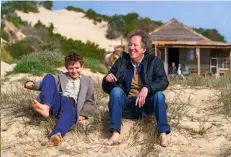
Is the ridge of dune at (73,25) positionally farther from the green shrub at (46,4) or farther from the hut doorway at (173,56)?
the hut doorway at (173,56)

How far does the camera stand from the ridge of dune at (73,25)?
42375mm

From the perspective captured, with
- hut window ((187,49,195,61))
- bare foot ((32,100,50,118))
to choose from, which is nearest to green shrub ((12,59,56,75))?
bare foot ((32,100,50,118))

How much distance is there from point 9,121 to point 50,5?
52.3 meters

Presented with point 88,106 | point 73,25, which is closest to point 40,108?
point 88,106

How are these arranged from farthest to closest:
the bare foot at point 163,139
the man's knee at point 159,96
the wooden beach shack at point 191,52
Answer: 1. the wooden beach shack at point 191,52
2. the man's knee at point 159,96
3. the bare foot at point 163,139

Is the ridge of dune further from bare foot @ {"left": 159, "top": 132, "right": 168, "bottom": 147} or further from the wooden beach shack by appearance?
bare foot @ {"left": 159, "top": 132, "right": 168, "bottom": 147}

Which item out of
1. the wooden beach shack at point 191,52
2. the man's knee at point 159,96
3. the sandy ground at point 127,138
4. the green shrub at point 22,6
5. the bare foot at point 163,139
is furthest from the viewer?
the green shrub at point 22,6

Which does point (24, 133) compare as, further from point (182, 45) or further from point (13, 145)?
point (182, 45)

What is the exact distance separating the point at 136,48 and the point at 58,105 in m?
0.99

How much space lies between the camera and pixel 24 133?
13.9 ft

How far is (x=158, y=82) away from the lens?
414 centimetres

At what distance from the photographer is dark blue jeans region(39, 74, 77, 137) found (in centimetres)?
409

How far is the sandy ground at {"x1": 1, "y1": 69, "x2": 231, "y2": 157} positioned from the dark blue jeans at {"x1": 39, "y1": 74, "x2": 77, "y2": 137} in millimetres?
126

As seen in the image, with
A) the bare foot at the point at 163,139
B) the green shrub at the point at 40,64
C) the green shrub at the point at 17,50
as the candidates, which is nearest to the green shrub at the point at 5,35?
the green shrub at the point at 17,50
